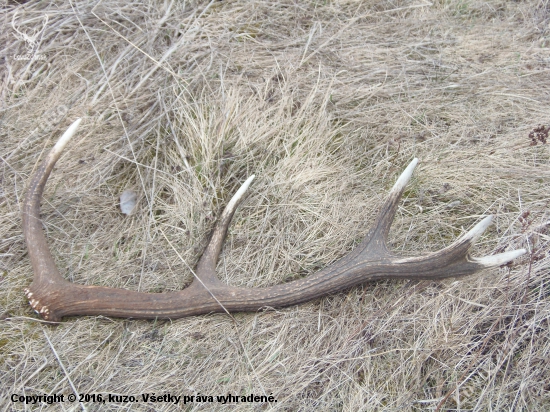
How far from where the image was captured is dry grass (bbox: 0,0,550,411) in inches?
96.8

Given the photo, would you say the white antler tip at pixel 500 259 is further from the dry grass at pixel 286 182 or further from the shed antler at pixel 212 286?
the dry grass at pixel 286 182

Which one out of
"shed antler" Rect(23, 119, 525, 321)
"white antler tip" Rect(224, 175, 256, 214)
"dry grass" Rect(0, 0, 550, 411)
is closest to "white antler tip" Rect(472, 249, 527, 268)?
"shed antler" Rect(23, 119, 525, 321)

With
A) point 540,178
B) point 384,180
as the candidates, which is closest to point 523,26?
point 540,178

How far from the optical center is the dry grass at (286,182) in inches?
96.8

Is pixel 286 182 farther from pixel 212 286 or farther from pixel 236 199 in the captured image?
pixel 212 286

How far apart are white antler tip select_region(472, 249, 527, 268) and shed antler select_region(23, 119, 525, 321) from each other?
3.7 inches

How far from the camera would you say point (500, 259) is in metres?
2.32

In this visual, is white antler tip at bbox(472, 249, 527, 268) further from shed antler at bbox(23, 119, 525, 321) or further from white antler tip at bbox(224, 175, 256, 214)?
white antler tip at bbox(224, 175, 256, 214)

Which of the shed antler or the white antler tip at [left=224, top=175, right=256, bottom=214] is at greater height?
the white antler tip at [left=224, top=175, right=256, bottom=214]

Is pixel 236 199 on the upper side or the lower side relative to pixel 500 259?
upper

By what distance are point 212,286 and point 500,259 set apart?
149 centimetres

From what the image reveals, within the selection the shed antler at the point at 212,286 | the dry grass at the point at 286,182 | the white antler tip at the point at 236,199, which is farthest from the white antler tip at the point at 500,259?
the white antler tip at the point at 236,199

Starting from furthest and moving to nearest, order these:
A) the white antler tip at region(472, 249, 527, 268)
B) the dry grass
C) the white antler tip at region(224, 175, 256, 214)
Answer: the white antler tip at region(224, 175, 256, 214)
the dry grass
the white antler tip at region(472, 249, 527, 268)

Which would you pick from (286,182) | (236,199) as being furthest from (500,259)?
(236,199)
